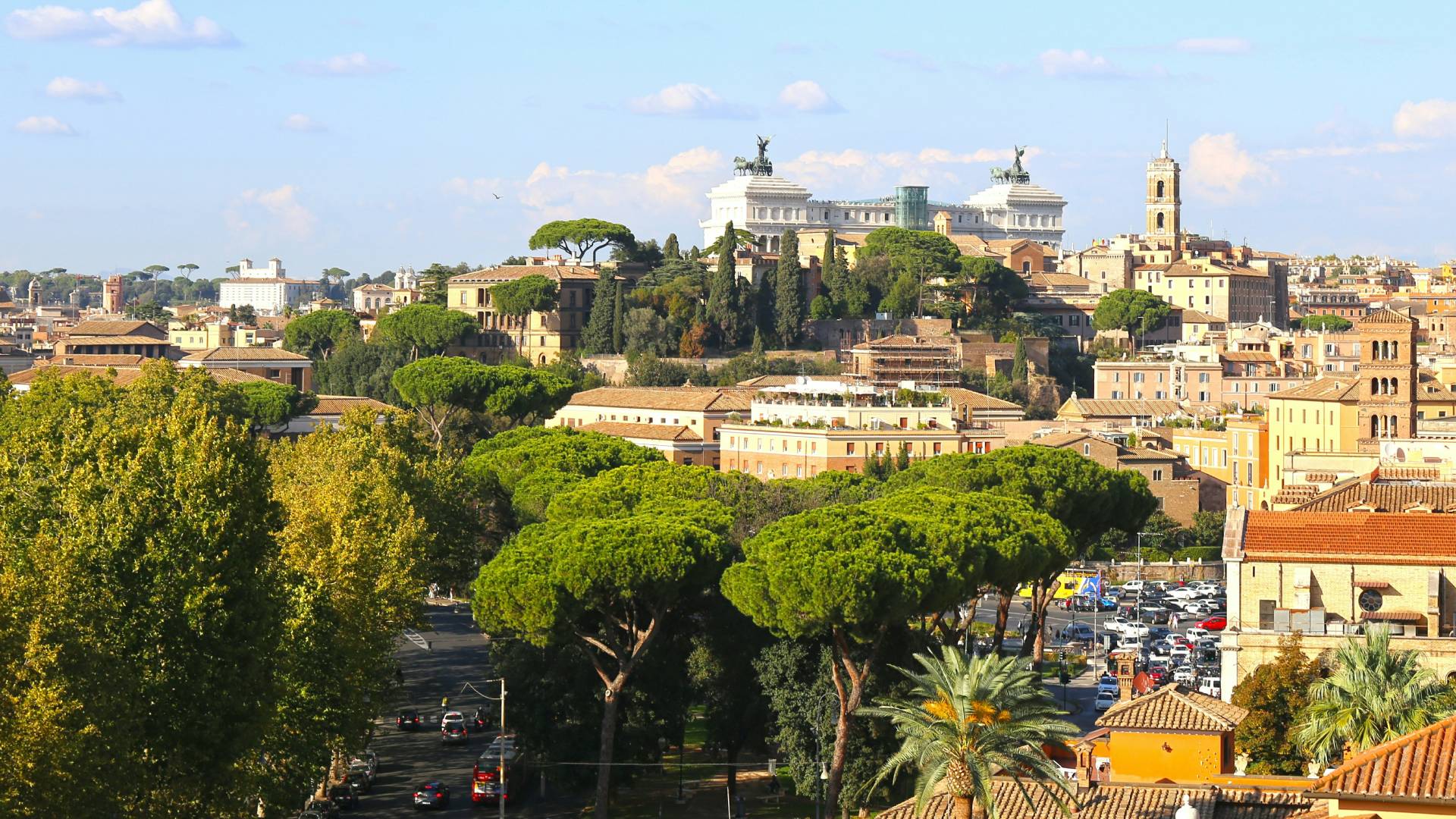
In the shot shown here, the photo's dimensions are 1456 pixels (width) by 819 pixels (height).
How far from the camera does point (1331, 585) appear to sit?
32594 mm

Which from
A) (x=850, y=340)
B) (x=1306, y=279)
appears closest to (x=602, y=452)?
(x=850, y=340)

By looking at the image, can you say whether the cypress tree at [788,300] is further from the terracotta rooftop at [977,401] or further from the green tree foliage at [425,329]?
the terracotta rooftop at [977,401]

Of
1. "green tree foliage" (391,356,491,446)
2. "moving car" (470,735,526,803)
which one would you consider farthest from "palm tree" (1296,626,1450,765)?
"green tree foliage" (391,356,491,446)

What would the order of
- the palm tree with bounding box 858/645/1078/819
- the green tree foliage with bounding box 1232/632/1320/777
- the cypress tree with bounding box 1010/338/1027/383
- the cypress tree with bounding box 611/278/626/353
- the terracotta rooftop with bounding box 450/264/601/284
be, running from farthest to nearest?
1. the terracotta rooftop with bounding box 450/264/601/284
2. the cypress tree with bounding box 611/278/626/353
3. the cypress tree with bounding box 1010/338/1027/383
4. the green tree foliage with bounding box 1232/632/1320/777
5. the palm tree with bounding box 858/645/1078/819

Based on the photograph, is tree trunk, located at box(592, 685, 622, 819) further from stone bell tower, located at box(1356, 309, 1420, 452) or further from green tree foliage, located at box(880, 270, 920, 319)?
green tree foliage, located at box(880, 270, 920, 319)

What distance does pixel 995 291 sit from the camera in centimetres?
12075

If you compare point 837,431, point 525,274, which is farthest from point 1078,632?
point 525,274

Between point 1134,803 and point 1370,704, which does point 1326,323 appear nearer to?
point 1370,704

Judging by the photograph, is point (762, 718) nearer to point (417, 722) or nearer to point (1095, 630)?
point (417, 722)

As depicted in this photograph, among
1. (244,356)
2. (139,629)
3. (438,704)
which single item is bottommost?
(438,704)

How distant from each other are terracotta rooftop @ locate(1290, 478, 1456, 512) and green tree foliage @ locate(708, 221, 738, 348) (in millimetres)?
70438

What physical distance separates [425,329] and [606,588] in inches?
2967

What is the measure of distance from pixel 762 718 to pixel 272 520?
1213 centimetres

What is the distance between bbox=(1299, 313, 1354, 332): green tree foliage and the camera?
139 m
